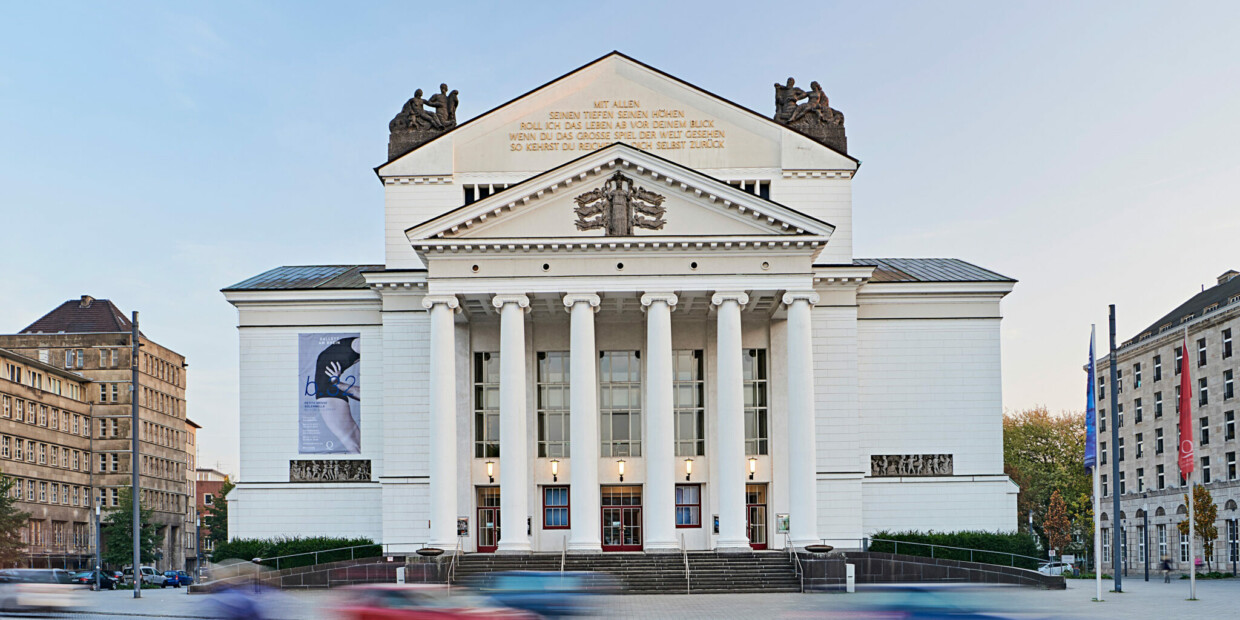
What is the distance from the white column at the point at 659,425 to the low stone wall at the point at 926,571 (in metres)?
5.29

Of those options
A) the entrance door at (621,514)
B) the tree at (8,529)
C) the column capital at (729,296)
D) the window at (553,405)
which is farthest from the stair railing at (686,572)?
the tree at (8,529)

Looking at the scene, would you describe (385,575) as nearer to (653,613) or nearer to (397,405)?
(397,405)

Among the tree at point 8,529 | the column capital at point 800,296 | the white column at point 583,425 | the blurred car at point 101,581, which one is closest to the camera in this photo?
the white column at point 583,425

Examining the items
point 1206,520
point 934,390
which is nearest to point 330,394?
point 934,390

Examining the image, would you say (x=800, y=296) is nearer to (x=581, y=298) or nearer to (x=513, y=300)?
(x=581, y=298)

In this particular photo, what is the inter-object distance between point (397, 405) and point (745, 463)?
46.9ft

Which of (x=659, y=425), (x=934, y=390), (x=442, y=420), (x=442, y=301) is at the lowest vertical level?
(x=659, y=425)

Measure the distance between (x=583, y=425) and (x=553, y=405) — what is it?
5470mm

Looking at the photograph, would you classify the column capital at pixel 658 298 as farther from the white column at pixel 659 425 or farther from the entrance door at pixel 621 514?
the entrance door at pixel 621 514

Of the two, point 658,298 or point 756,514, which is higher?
point 658,298

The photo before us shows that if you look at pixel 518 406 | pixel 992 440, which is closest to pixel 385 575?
A: pixel 518 406

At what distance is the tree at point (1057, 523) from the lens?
113562 millimetres

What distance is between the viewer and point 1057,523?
374ft

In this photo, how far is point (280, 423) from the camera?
5591 centimetres
